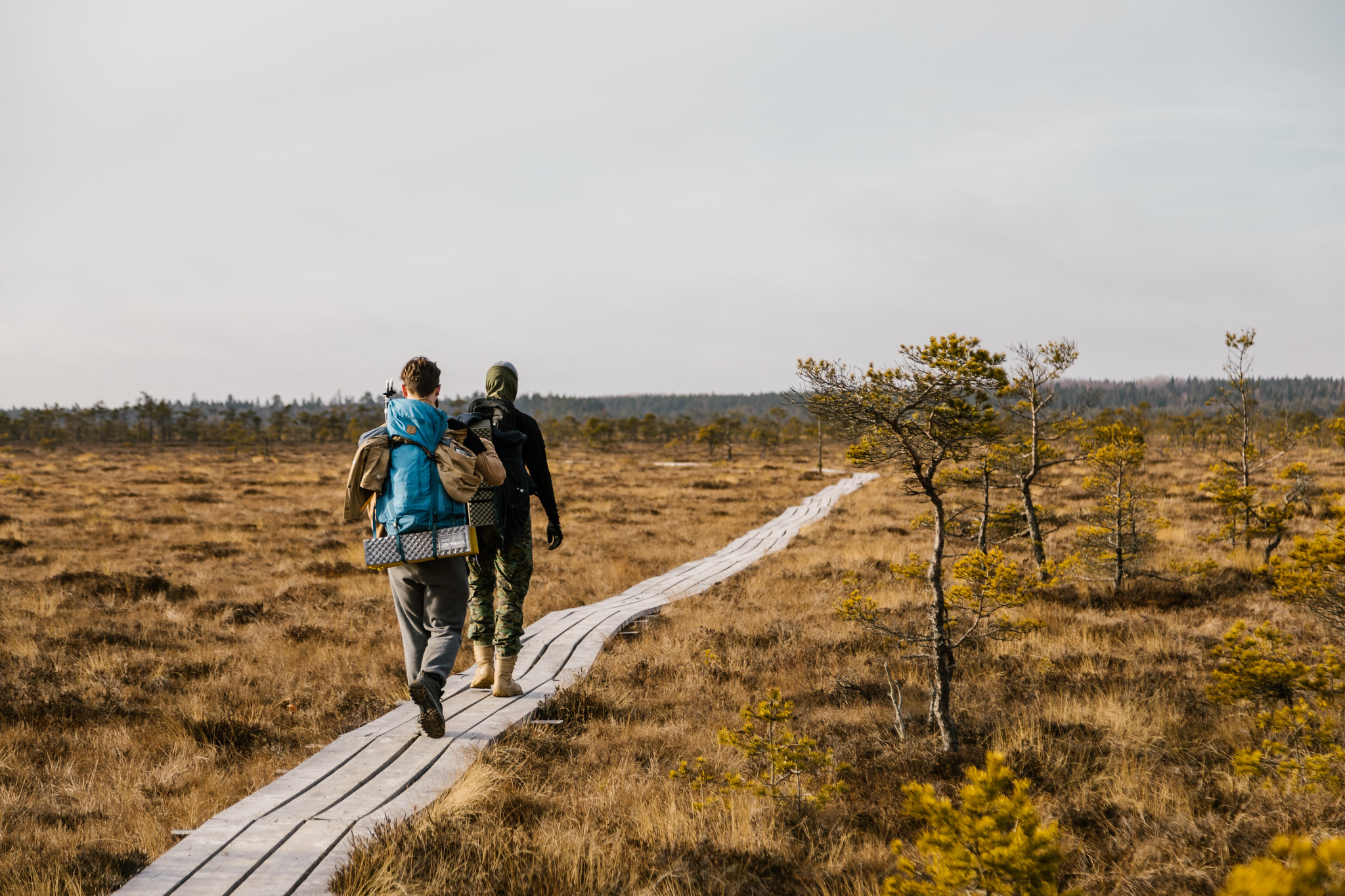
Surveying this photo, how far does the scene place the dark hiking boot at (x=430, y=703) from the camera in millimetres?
3996

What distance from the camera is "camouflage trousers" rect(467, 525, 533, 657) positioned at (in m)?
4.90

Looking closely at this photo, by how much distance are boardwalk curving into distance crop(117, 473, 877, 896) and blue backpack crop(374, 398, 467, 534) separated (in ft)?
4.37

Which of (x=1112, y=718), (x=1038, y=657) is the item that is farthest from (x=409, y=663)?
(x=1038, y=657)

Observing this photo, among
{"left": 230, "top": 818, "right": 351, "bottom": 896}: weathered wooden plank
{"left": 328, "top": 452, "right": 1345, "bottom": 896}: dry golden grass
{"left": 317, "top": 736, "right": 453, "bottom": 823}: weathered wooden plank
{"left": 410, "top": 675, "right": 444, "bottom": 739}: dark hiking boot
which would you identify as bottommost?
{"left": 328, "top": 452, "right": 1345, "bottom": 896}: dry golden grass

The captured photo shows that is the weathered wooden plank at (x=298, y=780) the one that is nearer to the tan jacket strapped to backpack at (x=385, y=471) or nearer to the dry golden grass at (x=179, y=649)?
the dry golden grass at (x=179, y=649)

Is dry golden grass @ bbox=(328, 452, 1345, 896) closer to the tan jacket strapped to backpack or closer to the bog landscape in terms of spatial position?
the bog landscape

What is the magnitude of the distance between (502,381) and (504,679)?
7.11 feet

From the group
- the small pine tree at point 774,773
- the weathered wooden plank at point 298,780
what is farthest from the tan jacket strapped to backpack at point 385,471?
the small pine tree at point 774,773

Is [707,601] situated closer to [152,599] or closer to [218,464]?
[152,599]

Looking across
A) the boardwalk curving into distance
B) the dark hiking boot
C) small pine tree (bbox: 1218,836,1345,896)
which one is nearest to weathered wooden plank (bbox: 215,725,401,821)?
the boardwalk curving into distance

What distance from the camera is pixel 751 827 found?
3473mm

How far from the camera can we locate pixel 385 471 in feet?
13.3

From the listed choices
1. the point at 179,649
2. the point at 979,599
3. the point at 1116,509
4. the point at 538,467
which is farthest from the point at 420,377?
the point at 1116,509

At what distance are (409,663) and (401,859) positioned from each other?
151 centimetres
